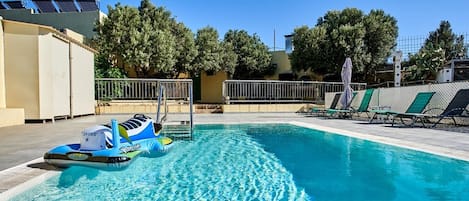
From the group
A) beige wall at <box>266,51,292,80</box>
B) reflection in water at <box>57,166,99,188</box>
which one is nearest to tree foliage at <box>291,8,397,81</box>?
beige wall at <box>266,51,292,80</box>

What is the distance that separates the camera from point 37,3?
2519 centimetres

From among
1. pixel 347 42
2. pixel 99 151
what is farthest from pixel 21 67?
pixel 347 42

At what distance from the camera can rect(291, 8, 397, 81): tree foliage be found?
72.5 ft

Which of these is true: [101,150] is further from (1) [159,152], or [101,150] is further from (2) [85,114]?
(2) [85,114]

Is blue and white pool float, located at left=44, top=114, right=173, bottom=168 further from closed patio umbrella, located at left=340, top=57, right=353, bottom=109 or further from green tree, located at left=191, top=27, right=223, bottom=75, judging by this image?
green tree, located at left=191, top=27, right=223, bottom=75

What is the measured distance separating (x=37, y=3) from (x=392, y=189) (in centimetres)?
2798

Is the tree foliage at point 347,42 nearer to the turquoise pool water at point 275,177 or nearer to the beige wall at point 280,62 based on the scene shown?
the beige wall at point 280,62

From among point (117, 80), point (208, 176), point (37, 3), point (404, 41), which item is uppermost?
point (37, 3)

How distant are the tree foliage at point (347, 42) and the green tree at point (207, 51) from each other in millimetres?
5544

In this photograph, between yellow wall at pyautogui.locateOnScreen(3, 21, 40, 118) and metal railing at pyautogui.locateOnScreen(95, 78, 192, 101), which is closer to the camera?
yellow wall at pyautogui.locateOnScreen(3, 21, 40, 118)

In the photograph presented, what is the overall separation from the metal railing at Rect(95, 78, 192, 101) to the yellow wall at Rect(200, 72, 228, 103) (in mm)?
7987

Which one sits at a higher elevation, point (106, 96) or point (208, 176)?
point (106, 96)

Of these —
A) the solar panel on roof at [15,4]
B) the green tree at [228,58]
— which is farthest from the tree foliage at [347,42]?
the solar panel on roof at [15,4]

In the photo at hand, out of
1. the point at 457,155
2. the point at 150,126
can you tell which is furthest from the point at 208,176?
the point at 457,155
